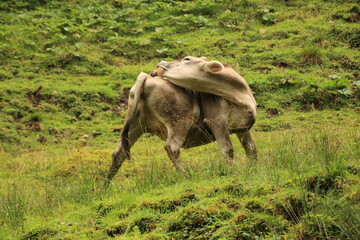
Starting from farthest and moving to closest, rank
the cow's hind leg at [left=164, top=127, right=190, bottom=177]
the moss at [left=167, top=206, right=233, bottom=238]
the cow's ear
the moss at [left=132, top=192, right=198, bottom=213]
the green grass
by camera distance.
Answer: the cow's ear < the cow's hind leg at [left=164, top=127, right=190, bottom=177] < the moss at [left=132, top=192, right=198, bottom=213] < the moss at [left=167, top=206, right=233, bottom=238] < the green grass

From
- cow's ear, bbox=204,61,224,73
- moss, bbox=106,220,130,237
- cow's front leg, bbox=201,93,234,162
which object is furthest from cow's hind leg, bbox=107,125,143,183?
moss, bbox=106,220,130,237

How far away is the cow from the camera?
9430 mm

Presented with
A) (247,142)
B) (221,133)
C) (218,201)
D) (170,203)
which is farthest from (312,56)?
(218,201)

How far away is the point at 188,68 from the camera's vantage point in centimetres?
966

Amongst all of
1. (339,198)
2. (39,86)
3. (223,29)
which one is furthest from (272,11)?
(339,198)

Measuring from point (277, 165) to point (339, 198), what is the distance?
1936 mm

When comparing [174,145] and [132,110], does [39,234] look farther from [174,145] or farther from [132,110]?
[132,110]

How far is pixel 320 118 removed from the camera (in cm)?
1394

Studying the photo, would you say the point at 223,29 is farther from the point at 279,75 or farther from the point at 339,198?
the point at 339,198

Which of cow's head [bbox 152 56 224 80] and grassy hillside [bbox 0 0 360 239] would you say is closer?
grassy hillside [bbox 0 0 360 239]

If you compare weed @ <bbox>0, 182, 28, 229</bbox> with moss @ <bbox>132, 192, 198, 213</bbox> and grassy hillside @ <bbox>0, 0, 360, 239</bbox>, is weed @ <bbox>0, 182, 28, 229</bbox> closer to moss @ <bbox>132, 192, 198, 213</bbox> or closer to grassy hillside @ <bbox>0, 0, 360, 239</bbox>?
grassy hillside @ <bbox>0, 0, 360, 239</bbox>

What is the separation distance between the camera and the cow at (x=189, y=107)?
9430mm

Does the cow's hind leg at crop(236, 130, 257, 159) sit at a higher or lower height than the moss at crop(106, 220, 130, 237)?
lower

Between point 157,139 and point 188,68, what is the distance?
551 centimetres
